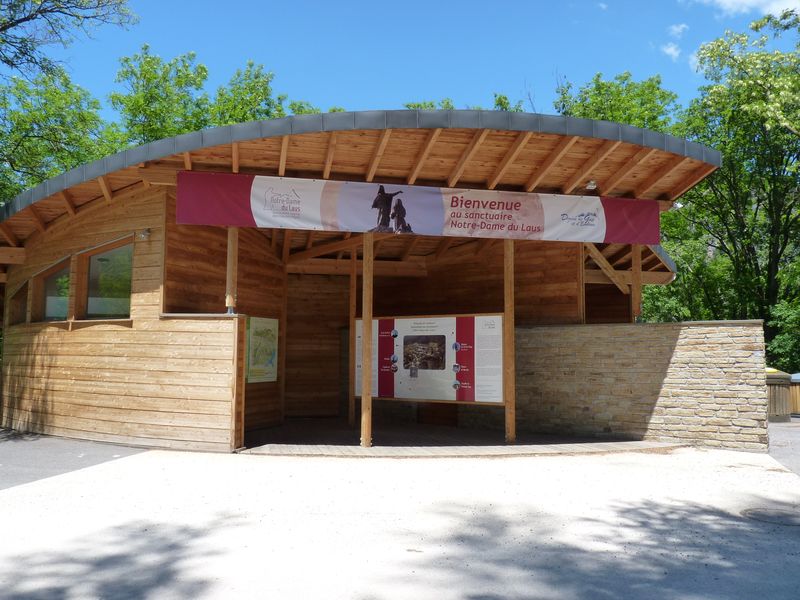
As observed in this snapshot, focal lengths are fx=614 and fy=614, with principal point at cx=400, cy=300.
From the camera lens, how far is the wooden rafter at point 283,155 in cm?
859

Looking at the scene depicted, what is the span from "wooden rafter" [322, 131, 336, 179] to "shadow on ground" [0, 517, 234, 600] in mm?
5478

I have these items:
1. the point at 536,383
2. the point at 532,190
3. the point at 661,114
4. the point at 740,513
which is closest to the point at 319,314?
the point at 536,383

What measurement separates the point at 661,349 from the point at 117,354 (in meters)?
9.15

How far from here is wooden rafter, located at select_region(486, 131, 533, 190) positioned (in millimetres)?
8812

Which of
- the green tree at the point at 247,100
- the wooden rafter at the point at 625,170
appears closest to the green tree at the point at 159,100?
the green tree at the point at 247,100

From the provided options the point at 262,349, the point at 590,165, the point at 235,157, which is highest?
the point at 590,165

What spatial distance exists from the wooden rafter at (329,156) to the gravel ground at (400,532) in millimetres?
4318

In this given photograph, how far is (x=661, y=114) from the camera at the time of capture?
29.9 m

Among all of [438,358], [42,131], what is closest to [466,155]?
[438,358]

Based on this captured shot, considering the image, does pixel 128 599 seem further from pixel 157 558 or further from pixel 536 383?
pixel 536 383

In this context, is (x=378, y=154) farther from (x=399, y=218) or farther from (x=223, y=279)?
(x=223, y=279)

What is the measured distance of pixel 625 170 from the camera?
9.96 meters

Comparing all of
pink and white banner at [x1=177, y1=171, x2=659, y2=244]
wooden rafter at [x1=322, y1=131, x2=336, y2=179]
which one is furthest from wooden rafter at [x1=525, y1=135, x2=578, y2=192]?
wooden rafter at [x1=322, y1=131, x2=336, y2=179]

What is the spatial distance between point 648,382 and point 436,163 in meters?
5.29
